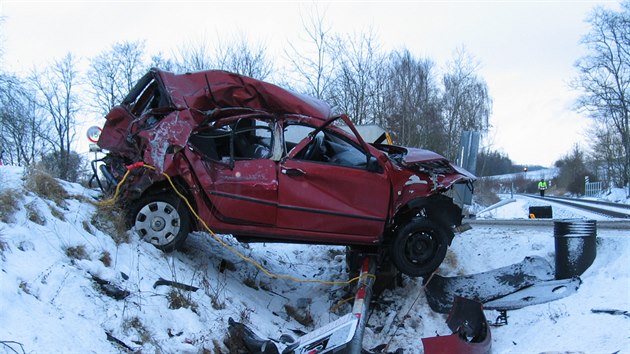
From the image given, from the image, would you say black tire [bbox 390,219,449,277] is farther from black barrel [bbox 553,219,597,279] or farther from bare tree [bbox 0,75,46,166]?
bare tree [bbox 0,75,46,166]

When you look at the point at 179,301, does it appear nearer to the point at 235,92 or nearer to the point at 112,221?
the point at 112,221

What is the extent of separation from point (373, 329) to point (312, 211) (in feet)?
5.63

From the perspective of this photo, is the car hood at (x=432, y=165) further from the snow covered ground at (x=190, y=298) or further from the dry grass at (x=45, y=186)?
the dry grass at (x=45, y=186)

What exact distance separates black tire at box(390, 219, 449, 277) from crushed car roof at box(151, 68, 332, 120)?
1724mm

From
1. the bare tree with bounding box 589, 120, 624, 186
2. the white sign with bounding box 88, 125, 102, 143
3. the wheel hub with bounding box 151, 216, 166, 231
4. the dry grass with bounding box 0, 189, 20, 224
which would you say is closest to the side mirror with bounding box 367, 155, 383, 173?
the wheel hub with bounding box 151, 216, 166, 231

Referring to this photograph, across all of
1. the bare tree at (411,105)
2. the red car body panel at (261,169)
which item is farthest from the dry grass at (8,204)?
the bare tree at (411,105)

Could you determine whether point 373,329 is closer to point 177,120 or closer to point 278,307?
point 278,307

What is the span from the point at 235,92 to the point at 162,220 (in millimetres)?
1713

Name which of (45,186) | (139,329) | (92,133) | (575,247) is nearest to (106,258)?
(139,329)

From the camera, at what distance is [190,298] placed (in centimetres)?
435

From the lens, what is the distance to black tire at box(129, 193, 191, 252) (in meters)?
5.29

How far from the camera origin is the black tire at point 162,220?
5293 millimetres

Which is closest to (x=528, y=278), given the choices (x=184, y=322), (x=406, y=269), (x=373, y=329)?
(x=406, y=269)

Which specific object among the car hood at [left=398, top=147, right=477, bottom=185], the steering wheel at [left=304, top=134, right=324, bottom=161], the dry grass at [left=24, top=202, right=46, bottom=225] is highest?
the steering wheel at [left=304, top=134, right=324, bottom=161]
